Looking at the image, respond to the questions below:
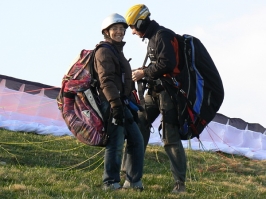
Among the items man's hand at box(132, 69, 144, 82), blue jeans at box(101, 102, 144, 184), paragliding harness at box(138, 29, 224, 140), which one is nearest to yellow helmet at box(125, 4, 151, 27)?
paragliding harness at box(138, 29, 224, 140)

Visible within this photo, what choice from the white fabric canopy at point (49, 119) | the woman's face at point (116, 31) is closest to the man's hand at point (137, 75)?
the woman's face at point (116, 31)

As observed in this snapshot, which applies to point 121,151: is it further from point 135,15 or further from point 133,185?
point 135,15

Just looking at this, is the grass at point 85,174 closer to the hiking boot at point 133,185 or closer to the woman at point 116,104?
the hiking boot at point 133,185

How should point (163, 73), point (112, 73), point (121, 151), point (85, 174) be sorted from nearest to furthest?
point (112, 73), point (121, 151), point (163, 73), point (85, 174)

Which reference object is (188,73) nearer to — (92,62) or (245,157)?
(92,62)

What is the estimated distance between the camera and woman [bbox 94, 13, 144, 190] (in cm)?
593

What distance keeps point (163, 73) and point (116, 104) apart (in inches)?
28.0

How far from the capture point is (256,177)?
880 centimetres

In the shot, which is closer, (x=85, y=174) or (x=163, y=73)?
(x=163, y=73)

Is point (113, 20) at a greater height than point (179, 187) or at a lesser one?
greater

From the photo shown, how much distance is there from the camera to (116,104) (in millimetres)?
5879

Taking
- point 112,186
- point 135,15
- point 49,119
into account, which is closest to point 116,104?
point 112,186

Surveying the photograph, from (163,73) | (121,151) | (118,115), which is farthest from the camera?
(163,73)

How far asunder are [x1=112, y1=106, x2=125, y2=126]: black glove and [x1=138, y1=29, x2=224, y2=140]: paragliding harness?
0.69 m
